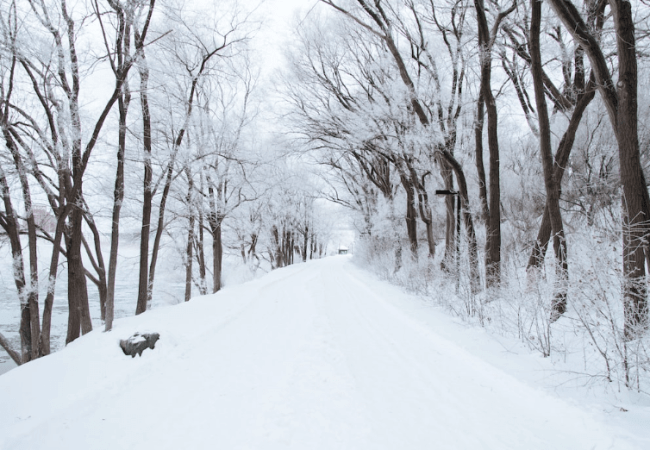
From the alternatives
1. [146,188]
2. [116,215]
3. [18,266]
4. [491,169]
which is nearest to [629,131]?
[491,169]

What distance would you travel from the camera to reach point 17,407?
3.34 m

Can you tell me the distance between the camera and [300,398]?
3.19m

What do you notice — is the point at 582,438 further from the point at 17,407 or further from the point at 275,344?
the point at 17,407

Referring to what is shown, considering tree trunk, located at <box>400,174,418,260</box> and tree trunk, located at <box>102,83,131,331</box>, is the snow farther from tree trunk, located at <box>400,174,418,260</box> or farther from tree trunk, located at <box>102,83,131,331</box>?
tree trunk, located at <box>400,174,418,260</box>

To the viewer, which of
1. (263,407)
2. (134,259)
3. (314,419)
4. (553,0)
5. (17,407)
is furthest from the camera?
(134,259)

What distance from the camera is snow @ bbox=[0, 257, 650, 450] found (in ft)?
8.40

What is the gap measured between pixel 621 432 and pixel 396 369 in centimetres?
205

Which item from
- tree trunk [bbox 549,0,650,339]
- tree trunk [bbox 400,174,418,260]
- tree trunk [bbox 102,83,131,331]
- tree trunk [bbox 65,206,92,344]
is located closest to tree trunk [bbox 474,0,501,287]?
tree trunk [bbox 549,0,650,339]

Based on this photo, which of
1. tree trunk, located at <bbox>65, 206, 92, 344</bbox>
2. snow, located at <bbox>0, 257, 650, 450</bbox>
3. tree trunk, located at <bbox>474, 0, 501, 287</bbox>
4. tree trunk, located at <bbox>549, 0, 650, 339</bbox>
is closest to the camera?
snow, located at <bbox>0, 257, 650, 450</bbox>

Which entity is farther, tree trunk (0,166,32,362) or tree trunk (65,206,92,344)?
tree trunk (0,166,32,362)

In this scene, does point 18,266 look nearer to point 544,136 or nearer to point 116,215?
point 116,215

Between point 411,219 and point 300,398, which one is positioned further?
point 411,219

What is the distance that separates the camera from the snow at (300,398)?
2561 millimetres

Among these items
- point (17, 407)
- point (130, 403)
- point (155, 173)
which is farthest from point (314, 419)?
point (155, 173)
